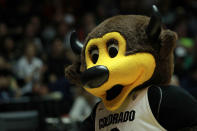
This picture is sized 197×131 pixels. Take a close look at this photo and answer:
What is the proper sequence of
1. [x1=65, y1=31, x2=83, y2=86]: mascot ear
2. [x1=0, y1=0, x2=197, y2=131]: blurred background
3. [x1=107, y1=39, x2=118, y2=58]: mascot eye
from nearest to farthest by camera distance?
[x1=107, y1=39, x2=118, y2=58]: mascot eye
[x1=65, y1=31, x2=83, y2=86]: mascot ear
[x1=0, y1=0, x2=197, y2=131]: blurred background

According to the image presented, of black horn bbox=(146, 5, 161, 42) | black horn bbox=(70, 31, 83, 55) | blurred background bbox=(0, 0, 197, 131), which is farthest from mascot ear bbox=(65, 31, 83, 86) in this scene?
blurred background bbox=(0, 0, 197, 131)

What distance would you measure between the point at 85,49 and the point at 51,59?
4783 millimetres

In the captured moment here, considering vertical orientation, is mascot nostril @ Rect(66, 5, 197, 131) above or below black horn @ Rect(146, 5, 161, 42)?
below

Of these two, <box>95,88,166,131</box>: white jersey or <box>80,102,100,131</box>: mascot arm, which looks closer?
<box>95,88,166,131</box>: white jersey

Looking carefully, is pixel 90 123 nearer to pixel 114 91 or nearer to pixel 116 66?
pixel 114 91

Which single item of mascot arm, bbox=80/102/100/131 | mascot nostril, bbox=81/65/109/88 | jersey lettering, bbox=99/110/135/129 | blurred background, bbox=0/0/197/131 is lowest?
blurred background, bbox=0/0/197/131

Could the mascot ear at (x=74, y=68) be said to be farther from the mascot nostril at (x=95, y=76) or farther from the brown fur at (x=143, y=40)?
the mascot nostril at (x=95, y=76)

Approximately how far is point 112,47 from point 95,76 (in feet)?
0.64

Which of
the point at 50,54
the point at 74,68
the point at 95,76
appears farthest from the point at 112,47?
the point at 50,54

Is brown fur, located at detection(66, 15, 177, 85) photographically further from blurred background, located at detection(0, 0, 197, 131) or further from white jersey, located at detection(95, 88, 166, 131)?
blurred background, located at detection(0, 0, 197, 131)

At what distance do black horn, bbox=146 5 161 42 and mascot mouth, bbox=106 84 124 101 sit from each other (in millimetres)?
289

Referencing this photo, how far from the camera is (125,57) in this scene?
5.99 ft

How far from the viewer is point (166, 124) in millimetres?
1797

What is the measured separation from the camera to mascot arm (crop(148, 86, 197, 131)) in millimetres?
1770
